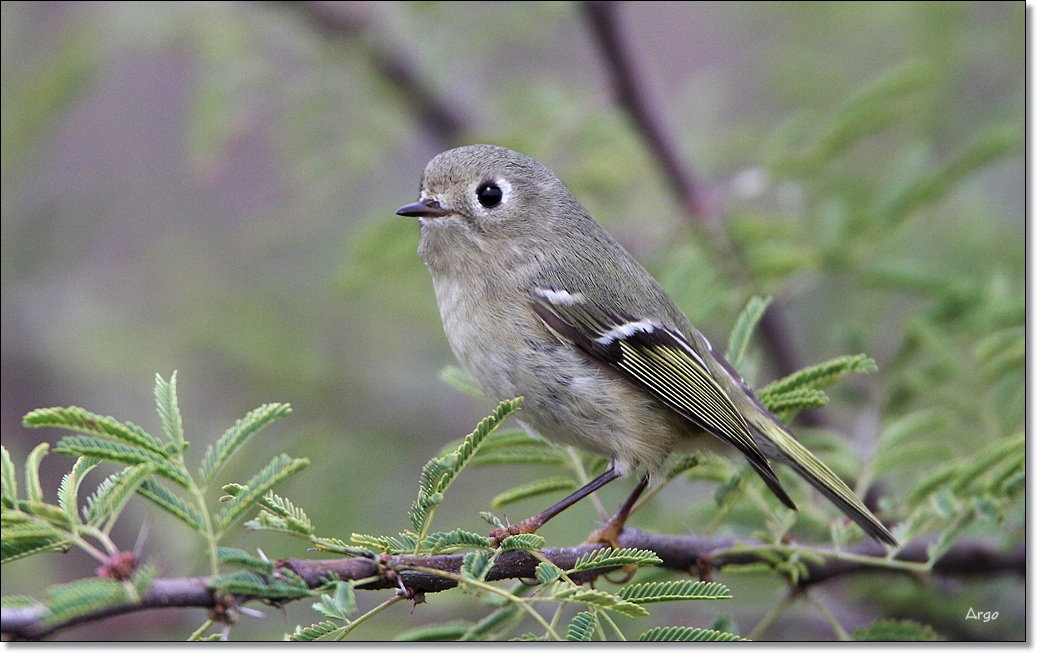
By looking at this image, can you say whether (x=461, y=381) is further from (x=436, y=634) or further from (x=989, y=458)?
(x=989, y=458)

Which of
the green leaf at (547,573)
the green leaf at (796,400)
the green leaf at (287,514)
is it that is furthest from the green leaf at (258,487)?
the green leaf at (796,400)

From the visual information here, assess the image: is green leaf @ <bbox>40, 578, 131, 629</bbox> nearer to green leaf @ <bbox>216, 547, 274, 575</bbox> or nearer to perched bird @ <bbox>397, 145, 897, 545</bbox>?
green leaf @ <bbox>216, 547, 274, 575</bbox>

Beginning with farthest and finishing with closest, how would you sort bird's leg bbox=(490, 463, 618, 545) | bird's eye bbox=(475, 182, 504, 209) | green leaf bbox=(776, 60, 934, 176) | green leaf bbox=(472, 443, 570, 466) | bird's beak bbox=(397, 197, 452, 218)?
green leaf bbox=(776, 60, 934, 176) < bird's eye bbox=(475, 182, 504, 209) < bird's beak bbox=(397, 197, 452, 218) < green leaf bbox=(472, 443, 570, 466) < bird's leg bbox=(490, 463, 618, 545)

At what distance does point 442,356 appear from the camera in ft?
10.4

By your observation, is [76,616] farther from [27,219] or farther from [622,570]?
[27,219]

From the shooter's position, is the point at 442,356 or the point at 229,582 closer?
the point at 229,582

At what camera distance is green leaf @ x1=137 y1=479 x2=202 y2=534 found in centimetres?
107

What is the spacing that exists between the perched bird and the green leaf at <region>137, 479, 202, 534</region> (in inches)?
25.2

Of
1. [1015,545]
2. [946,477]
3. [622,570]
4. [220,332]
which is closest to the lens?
[622,570]

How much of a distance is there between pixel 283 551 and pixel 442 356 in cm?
107

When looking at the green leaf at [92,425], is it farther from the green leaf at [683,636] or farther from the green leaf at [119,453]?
the green leaf at [683,636]

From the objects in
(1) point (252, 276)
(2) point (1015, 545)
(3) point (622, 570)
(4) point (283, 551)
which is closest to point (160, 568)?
(3) point (622, 570)

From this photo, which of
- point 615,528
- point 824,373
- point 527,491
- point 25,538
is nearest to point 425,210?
point 527,491

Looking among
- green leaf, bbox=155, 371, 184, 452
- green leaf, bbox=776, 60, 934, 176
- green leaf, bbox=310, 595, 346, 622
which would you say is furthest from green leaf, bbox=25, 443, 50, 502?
green leaf, bbox=776, 60, 934, 176
